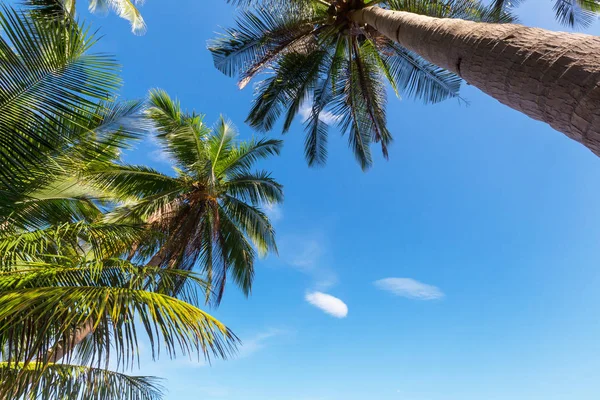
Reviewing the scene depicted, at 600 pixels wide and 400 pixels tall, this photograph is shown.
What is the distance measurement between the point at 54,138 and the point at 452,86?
8.03 metres

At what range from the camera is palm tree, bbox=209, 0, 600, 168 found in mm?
1791

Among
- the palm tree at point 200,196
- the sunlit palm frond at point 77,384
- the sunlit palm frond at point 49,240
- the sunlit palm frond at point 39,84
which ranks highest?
the palm tree at point 200,196

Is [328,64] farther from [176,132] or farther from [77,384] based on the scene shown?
[77,384]

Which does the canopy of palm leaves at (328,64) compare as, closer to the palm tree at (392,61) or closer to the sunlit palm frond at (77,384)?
the palm tree at (392,61)

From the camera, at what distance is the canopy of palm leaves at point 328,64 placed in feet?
22.4

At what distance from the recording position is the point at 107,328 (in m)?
2.79

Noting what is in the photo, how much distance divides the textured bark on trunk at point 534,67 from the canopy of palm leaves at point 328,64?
393cm

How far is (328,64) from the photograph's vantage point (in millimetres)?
8641

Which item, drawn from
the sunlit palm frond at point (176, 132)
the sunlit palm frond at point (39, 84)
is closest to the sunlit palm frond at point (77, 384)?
the sunlit palm frond at point (39, 84)

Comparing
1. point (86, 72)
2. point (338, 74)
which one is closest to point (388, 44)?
point (338, 74)

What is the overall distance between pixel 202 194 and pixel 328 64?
17.1ft

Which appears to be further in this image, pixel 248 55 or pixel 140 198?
pixel 140 198

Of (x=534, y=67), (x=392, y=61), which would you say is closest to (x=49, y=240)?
(x=534, y=67)

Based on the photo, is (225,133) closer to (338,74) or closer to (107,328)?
(338,74)
